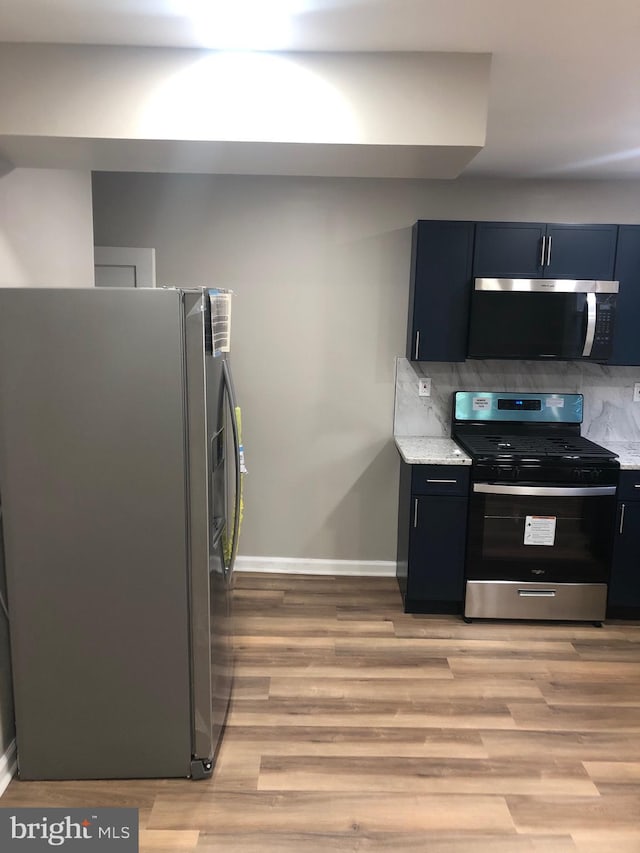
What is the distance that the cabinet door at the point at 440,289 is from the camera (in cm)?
340

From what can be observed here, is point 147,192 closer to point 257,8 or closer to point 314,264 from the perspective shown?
point 314,264

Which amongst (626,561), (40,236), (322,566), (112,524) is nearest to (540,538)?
(626,561)

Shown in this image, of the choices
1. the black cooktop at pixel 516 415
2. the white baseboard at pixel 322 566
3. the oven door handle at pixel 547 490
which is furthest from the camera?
the white baseboard at pixel 322 566

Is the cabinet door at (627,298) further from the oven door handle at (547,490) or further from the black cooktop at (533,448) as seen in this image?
the oven door handle at (547,490)

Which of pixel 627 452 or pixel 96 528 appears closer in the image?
pixel 96 528

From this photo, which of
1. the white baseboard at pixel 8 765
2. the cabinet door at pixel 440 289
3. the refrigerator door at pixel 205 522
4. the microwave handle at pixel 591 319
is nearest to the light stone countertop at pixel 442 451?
the cabinet door at pixel 440 289

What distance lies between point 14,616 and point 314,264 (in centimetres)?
248

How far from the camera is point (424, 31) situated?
1.87m

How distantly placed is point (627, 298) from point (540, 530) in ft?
4.48

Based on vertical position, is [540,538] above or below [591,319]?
below

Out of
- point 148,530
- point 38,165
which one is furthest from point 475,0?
point 148,530

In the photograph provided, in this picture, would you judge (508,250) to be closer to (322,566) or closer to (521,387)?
(521,387)

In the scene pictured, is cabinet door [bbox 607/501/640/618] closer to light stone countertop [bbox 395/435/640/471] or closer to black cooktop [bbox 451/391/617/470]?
light stone countertop [bbox 395/435/640/471]

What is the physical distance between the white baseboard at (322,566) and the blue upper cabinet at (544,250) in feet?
6.28
